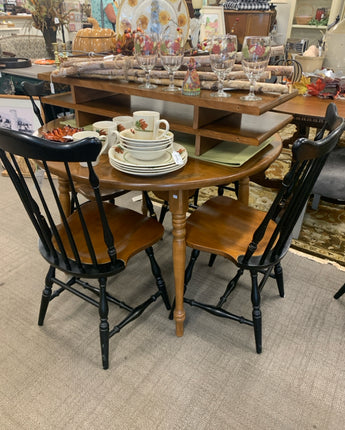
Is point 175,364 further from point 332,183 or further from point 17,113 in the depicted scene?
point 17,113

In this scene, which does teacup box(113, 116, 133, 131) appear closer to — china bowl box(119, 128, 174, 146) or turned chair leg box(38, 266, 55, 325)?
china bowl box(119, 128, 174, 146)

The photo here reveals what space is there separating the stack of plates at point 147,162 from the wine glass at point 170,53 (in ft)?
1.00

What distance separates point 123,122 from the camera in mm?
1376

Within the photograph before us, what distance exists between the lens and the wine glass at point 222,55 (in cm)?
125

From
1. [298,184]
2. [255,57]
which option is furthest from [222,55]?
[298,184]

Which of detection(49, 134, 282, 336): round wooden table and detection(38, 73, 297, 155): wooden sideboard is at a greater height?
detection(38, 73, 297, 155): wooden sideboard

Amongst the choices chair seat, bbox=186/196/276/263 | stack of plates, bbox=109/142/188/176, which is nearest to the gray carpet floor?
chair seat, bbox=186/196/276/263

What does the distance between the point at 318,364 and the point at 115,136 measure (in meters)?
1.26

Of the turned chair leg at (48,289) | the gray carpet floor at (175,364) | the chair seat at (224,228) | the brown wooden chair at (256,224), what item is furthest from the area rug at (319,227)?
the turned chair leg at (48,289)

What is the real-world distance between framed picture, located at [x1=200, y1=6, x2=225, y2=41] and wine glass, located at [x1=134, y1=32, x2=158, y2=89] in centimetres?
227

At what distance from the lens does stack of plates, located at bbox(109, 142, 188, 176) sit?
1.18 meters

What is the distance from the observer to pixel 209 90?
1.36m

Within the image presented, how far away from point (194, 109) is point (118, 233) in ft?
1.91

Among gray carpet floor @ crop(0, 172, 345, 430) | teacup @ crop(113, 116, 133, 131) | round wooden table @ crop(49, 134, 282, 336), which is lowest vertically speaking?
gray carpet floor @ crop(0, 172, 345, 430)
